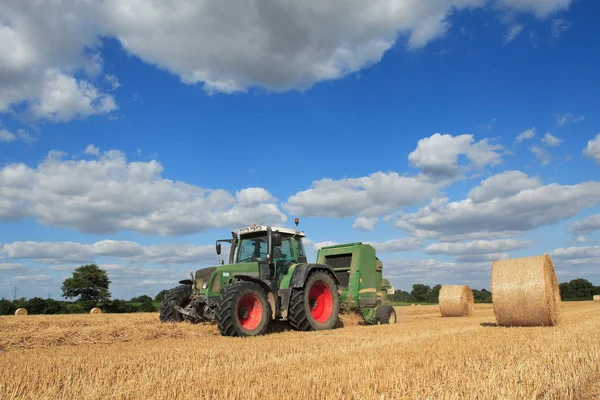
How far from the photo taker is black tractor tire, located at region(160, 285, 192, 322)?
32.8 feet

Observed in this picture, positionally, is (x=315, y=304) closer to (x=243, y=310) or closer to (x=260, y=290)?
(x=260, y=290)

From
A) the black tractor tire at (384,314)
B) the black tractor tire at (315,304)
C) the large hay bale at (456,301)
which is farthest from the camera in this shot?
the large hay bale at (456,301)

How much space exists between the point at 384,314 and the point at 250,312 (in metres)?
4.15

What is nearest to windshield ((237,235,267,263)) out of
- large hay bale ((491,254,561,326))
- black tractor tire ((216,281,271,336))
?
black tractor tire ((216,281,271,336))

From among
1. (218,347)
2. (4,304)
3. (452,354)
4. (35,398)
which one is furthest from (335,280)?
(4,304)

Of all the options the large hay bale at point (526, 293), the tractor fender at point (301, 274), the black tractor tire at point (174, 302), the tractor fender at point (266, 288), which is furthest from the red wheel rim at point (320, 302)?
the large hay bale at point (526, 293)

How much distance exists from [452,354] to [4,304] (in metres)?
23.2

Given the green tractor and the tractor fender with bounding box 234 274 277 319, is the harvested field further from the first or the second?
the tractor fender with bounding box 234 274 277 319

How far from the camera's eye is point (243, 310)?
27.9 feet

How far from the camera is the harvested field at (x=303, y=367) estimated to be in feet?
12.3

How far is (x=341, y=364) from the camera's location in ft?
16.1

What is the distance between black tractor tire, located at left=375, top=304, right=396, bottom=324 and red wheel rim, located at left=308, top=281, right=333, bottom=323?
1882 mm

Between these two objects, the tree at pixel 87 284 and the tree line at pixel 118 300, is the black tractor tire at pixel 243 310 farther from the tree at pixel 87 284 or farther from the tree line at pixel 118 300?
the tree at pixel 87 284

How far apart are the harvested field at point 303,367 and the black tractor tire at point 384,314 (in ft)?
12.2
